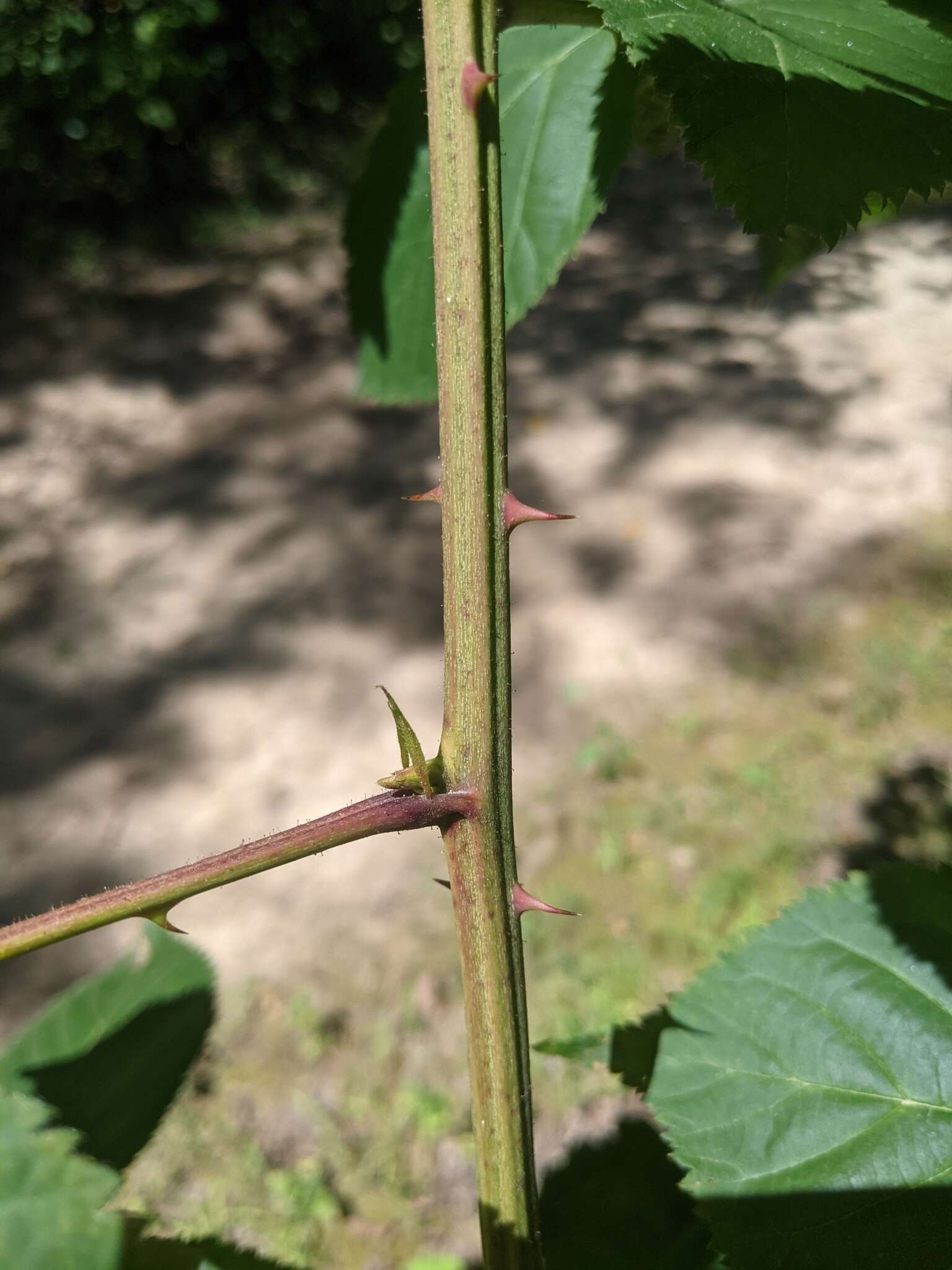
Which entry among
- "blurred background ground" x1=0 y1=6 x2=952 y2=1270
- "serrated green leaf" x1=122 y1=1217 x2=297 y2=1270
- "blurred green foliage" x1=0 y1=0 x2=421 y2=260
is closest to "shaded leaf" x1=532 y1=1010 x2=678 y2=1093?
"serrated green leaf" x1=122 y1=1217 x2=297 y2=1270

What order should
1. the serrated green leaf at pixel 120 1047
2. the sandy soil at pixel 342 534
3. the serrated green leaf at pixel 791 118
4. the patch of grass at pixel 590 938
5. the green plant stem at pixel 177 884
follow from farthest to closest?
the sandy soil at pixel 342 534, the patch of grass at pixel 590 938, the serrated green leaf at pixel 120 1047, the serrated green leaf at pixel 791 118, the green plant stem at pixel 177 884

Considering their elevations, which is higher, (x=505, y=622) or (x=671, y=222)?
(x=671, y=222)

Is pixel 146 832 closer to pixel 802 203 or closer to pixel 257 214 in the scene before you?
pixel 802 203

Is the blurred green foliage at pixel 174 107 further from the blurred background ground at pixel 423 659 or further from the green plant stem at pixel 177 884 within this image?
the green plant stem at pixel 177 884

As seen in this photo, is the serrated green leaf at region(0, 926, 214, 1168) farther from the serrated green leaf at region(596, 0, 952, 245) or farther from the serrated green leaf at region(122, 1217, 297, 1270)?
the serrated green leaf at region(596, 0, 952, 245)

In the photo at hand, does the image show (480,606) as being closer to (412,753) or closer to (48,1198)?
(412,753)

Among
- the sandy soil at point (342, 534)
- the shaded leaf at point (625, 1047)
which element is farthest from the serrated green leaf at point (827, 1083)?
the sandy soil at point (342, 534)

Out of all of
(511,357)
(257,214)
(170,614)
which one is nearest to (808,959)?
(170,614)
